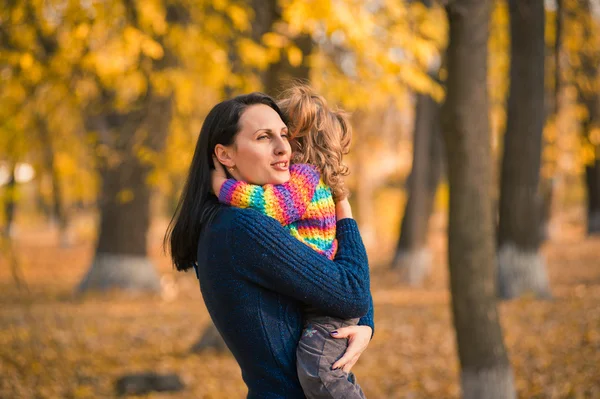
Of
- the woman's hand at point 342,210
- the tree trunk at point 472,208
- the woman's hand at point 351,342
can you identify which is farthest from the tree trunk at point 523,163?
the woman's hand at point 351,342

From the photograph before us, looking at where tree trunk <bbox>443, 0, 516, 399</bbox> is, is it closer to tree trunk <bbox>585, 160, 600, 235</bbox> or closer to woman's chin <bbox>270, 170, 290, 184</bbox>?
woman's chin <bbox>270, 170, 290, 184</bbox>

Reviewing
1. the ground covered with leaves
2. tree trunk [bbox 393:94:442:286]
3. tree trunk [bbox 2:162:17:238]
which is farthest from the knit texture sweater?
tree trunk [bbox 393:94:442:286]

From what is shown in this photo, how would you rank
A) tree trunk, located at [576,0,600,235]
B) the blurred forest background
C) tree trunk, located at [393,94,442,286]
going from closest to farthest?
the blurred forest background, tree trunk, located at [576,0,600,235], tree trunk, located at [393,94,442,286]

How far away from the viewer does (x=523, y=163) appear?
10203mm

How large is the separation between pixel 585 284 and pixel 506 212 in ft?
10.1

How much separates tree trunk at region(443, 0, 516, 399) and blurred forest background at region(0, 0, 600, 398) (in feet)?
0.05

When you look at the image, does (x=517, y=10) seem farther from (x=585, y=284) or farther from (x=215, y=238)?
(x=215, y=238)

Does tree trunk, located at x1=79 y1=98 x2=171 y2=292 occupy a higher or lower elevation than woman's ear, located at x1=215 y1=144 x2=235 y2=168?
lower

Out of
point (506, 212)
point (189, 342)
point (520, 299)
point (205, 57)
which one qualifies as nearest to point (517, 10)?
point (506, 212)

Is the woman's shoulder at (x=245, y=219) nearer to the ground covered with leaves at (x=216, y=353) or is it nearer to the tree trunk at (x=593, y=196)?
the ground covered with leaves at (x=216, y=353)

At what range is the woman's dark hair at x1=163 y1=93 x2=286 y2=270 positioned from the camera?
2.20 meters

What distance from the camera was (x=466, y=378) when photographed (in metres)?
5.22

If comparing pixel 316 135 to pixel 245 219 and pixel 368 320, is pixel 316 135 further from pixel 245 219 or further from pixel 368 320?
pixel 368 320

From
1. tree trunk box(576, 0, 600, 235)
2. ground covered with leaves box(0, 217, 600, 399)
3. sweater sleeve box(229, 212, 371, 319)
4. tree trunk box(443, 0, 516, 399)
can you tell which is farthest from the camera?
tree trunk box(576, 0, 600, 235)
